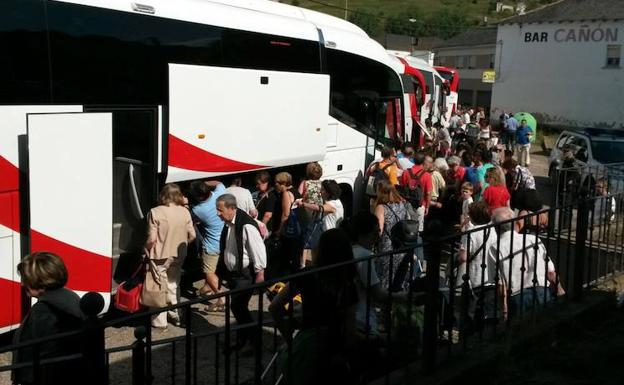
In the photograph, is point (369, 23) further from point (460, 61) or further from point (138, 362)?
point (138, 362)

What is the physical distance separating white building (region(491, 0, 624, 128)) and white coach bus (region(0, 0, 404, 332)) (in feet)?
102

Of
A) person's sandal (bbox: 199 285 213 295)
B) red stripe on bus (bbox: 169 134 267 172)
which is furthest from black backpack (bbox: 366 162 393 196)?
person's sandal (bbox: 199 285 213 295)

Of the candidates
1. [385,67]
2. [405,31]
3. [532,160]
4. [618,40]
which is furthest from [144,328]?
[405,31]

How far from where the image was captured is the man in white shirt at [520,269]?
5824 mm

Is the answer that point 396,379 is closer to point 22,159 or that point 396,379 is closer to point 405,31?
point 22,159

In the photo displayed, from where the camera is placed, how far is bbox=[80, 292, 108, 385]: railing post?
2.97 meters

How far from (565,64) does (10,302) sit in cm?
3933

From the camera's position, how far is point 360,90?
39.8ft

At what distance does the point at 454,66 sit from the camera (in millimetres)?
64438

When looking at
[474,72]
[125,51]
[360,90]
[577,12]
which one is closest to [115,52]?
[125,51]

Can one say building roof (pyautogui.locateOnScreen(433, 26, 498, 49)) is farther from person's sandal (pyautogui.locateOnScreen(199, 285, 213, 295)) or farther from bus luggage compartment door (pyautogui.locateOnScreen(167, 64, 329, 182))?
person's sandal (pyautogui.locateOnScreen(199, 285, 213, 295))

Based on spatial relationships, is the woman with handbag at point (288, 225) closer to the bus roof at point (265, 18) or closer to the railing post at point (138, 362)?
the bus roof at point (265, 18)

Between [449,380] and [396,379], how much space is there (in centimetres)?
38

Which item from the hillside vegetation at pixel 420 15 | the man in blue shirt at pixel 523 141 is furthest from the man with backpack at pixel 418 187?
the hillside vegetation at pixel 420 15
